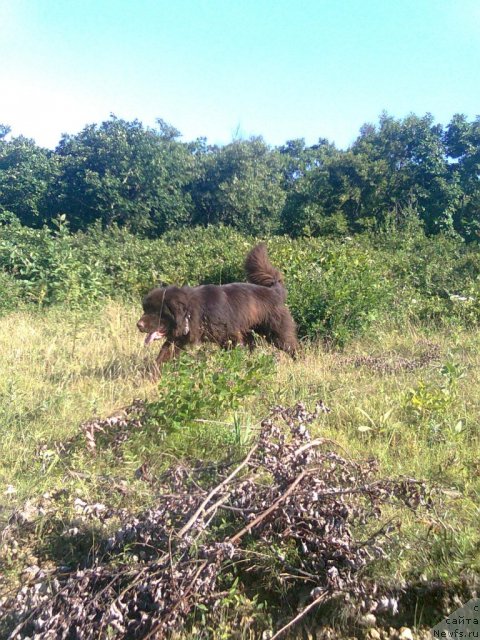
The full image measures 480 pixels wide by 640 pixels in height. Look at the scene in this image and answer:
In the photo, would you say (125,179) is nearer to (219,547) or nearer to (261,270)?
(261,270)

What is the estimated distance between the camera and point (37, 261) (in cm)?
1152

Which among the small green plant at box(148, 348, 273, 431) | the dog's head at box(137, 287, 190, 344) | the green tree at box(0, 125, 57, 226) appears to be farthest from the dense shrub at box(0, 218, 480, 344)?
the green tree at box(0, 125, 57, 226)

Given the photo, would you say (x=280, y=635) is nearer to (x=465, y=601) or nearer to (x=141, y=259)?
(x=465, y=601)

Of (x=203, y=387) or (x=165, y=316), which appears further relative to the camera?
(x=165, y=316)

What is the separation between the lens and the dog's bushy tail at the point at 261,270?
7.62 meters

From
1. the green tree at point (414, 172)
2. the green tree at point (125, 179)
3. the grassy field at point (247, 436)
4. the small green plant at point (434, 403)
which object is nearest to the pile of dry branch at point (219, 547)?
the grassy field at point (247, 436)

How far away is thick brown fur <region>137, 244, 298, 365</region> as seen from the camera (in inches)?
241

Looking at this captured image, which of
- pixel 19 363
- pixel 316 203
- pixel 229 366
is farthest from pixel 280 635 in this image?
pixel 316 203

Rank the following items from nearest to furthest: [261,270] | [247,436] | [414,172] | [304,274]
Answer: [247,436], [261,270], [304,274], [414,172]

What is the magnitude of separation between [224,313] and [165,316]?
32.1 inches

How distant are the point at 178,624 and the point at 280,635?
1.39ft

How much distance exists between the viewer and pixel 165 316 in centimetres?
610

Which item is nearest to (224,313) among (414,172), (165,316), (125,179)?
(165,316)

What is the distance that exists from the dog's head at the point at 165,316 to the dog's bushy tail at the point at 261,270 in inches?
68.3
